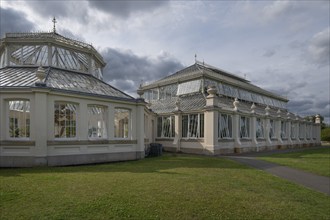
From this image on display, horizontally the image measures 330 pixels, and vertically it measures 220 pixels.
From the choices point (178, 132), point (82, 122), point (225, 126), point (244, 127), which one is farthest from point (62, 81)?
point (244, 127)

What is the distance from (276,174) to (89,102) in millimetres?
10296

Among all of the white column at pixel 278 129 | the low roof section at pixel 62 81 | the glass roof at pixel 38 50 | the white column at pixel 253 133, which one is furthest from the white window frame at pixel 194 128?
the white column at pixel 278 129

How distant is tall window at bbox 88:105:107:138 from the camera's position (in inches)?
619

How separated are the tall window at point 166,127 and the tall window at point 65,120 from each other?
40.5 feet

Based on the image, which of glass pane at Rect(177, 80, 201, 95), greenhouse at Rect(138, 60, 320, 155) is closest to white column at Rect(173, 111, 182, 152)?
greenhouse at Rect(138, 60, 320, 155)

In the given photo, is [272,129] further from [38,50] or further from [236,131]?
[38,50]

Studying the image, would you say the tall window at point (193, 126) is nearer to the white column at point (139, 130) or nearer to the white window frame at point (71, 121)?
the white column at point (139, 130)

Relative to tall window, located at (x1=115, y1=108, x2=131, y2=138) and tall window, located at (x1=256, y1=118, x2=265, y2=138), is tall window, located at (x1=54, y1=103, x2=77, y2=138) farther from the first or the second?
tall window, located at (x1=256, y1=118, x2=265, y2=138)

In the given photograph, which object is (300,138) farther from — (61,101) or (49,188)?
(49,188)

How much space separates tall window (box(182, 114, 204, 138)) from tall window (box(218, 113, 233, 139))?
1503 mm

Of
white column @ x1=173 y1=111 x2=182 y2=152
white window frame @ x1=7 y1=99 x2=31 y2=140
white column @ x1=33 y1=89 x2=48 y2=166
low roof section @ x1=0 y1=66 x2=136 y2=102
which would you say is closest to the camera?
white column @ x1=33 y1=89 x2=48 y2=166

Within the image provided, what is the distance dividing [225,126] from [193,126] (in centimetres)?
→ 275

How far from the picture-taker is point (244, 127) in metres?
26.2

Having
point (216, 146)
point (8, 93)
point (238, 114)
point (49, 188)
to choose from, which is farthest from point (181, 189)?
point (238, 114)
